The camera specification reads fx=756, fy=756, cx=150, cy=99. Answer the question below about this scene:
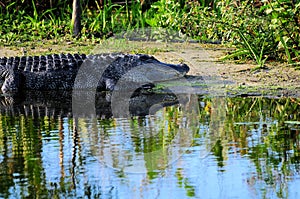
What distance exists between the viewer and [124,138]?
6.16 m

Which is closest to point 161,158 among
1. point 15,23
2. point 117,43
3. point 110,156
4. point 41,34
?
point 110,156

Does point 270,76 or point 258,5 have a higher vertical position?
point 258,5

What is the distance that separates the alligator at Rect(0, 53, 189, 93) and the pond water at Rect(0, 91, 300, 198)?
3.57ft

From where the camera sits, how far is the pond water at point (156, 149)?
4656 mm

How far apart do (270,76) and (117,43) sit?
332cm

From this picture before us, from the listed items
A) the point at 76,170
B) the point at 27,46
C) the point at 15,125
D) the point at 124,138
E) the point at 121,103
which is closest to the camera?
the point at 76,170

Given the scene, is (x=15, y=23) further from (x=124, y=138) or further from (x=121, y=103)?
(x=124, y=138)

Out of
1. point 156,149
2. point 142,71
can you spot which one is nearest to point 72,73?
point 142,71

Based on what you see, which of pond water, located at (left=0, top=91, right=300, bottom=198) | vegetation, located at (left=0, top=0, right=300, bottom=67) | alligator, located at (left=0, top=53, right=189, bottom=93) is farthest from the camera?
vegetation, located at (left=0, top=0, right=300, bottom=67)

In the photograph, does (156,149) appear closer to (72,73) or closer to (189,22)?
(72,73)

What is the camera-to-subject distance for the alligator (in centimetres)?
918

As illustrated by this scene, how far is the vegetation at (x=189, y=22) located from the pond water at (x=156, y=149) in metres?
1.78

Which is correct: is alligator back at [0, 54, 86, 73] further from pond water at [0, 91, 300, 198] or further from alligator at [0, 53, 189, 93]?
pond water at [0, 91, 300, 198]

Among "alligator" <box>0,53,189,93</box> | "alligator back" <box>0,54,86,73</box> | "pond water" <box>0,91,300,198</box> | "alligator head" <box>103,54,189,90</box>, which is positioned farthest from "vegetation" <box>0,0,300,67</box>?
"pond water" <box>0,91,300,198</box>
